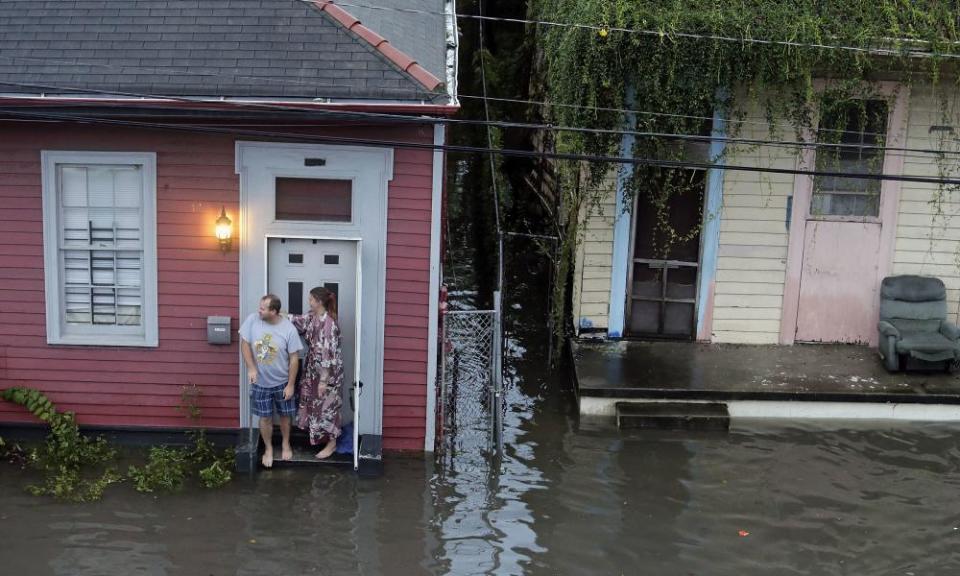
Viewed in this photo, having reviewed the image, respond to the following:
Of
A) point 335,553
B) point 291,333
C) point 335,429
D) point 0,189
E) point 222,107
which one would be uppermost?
point 222,107

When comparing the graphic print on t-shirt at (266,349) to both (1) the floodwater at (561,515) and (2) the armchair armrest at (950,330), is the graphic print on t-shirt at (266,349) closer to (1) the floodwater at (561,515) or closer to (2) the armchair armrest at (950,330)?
(1) the floodwater at (561,515)

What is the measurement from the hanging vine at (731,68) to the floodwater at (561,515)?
122 inches

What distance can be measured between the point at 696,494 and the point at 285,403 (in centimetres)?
366

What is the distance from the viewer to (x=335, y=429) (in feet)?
28.1

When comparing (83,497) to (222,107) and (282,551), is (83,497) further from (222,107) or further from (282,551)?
(222,107)

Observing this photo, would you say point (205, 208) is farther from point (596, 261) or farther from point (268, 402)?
point (596, 261)

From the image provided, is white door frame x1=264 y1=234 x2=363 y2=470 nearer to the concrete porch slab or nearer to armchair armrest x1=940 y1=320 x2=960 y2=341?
the concrete porch slab

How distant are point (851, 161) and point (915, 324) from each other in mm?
2020

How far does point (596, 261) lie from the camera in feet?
37.3

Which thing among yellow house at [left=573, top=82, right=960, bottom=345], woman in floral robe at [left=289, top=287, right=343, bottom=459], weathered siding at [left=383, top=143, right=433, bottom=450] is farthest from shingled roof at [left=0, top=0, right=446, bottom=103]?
yellow house at [left=573, top=82, right=960, bottom=345]

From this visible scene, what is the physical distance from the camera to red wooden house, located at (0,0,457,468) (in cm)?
838

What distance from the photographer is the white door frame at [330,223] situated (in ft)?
27.9

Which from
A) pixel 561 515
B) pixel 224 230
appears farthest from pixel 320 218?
pixel 561 515

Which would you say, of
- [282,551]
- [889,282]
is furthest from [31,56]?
[889,282]
